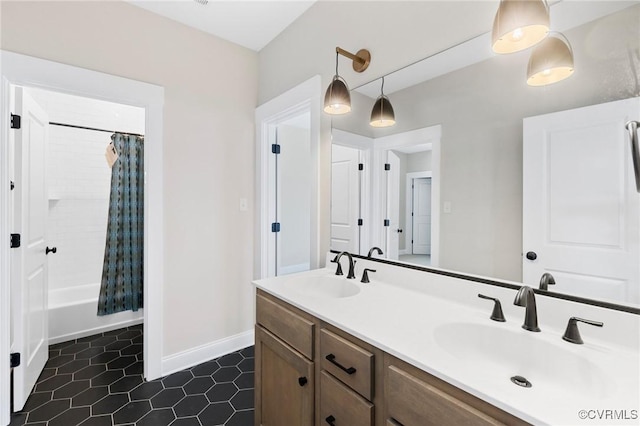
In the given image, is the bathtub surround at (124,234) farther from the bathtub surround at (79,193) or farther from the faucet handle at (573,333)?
the faucet handle at (573,333)

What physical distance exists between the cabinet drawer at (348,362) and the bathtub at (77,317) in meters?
2.80

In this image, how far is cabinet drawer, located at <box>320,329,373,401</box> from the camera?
95 centimetres

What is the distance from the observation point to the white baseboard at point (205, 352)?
227 cm

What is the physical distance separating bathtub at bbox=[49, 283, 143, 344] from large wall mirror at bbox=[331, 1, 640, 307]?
2838mm

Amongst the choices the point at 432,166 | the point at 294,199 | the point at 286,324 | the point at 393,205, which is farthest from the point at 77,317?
the point at 432,166

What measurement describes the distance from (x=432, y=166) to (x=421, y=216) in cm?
25

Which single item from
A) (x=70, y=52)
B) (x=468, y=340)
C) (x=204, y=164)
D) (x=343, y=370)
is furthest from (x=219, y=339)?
(x=70, y=52)

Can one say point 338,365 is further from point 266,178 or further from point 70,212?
point 70,212

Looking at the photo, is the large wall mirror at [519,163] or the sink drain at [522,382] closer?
the sink drain at [522,382]

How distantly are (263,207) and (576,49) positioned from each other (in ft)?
7.23

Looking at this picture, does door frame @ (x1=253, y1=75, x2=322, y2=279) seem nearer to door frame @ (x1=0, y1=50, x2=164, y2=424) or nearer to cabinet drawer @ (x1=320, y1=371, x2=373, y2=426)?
door frame @ (x1=0, y1=50, x2=164, y2=424)

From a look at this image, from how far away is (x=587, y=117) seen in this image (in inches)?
38.9

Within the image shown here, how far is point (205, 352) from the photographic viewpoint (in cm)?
245

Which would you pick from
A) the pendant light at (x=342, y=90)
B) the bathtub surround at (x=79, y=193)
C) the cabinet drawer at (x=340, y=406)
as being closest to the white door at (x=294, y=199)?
the bathtub surround at (x=79, y=193)
